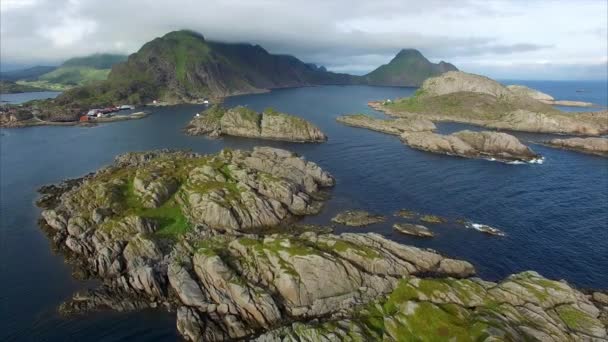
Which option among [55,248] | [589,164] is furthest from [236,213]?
[589,164]

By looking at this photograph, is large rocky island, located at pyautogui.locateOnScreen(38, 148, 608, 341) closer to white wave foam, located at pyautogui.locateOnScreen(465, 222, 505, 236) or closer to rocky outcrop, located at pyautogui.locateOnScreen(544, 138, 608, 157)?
white wave foam, located at pyautogui.locateOnScreen(465, 222, 505, 236)

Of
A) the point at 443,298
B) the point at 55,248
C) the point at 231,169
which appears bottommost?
the point at 55,248

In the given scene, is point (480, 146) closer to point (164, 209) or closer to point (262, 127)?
point (262, 127)

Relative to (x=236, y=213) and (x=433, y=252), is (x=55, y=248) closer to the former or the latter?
(x=236, y=213)

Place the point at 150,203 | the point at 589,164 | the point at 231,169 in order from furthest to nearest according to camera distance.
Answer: the point at 589,164, the point at 231,169, the point at 150,203

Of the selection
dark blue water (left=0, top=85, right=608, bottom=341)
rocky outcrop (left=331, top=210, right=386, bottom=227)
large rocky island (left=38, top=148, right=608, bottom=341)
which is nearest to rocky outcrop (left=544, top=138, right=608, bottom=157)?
dark blue water (left=0, top=85, right=608, bottom=341)

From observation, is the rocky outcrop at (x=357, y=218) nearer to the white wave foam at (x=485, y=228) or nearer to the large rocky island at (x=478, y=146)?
the white wave foam at (x=485, y=228)
